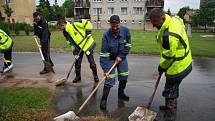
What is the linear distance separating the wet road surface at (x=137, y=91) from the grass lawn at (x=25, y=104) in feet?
0.96

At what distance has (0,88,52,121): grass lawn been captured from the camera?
5.25 metres

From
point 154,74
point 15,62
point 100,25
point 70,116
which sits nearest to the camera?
point 70,116

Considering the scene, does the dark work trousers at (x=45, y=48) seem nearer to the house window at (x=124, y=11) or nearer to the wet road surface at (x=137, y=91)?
the wet road surface at (x=137, y=91)

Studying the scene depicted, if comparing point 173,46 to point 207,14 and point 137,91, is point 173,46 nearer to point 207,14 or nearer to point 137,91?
point 137,91

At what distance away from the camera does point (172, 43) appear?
4.68 m

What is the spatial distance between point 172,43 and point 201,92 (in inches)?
116

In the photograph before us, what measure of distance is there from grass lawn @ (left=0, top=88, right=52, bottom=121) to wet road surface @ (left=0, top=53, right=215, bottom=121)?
29cm

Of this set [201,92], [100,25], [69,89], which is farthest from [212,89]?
[100,25]

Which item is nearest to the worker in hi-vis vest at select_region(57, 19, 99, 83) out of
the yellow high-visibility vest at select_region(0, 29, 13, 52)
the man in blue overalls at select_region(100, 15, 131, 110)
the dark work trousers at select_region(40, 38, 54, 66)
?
the dark work trousers at select_region(40, 38, 54, 66)

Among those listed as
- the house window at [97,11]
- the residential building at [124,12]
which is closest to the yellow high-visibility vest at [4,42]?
the residential building at [124,12]

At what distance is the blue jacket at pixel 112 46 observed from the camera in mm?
6008

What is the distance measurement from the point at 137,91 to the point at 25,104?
275 centimetres

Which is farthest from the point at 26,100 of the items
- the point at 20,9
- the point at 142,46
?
the point at 20,9

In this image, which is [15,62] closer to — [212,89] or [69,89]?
[69,89]
